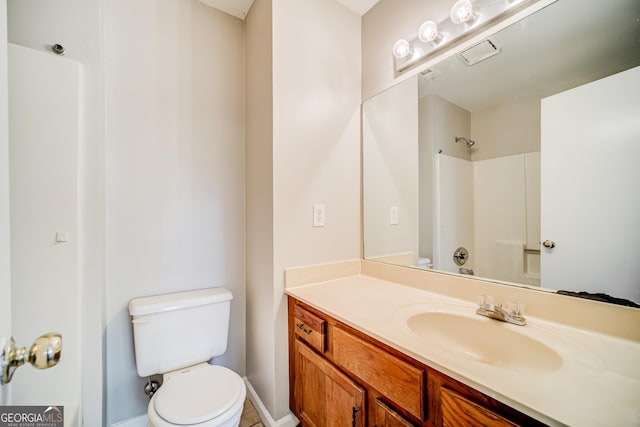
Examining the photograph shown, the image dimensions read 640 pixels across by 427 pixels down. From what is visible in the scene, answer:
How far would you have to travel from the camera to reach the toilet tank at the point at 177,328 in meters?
1.24

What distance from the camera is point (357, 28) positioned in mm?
1646

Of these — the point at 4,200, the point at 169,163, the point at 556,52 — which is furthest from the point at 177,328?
the point at 556,52

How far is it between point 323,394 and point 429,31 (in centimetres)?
176

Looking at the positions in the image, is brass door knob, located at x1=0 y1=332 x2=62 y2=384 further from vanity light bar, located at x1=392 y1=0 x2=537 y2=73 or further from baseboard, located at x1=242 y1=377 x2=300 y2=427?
vanity light bar, located at x1=392 y1=0 x2=537 y2=73

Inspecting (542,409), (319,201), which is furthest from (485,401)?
(319,201)

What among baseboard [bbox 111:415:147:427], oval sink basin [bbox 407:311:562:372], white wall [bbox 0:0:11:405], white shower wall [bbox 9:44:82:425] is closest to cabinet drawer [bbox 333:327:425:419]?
oval sink basin [bbox 407:311:562:372]

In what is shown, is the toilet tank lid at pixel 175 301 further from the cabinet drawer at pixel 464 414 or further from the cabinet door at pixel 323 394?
the cabinet drawer at pixel 464 414

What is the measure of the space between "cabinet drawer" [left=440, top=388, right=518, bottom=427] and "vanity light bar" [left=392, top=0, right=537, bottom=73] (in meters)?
1.39

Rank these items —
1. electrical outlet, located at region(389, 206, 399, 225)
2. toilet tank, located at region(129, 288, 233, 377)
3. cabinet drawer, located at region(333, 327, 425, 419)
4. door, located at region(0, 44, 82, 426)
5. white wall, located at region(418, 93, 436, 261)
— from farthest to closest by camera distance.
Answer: electrical outlet, located at region(389, 206, 399, 225) → white wall, located at region(418, 93, 436, 261) → toilet tank, located at region(129, 288, 233, 377) → door, located at region(0, 44, 82, 426) → cabinet drawer, located at region(333, 327, 425, 419)

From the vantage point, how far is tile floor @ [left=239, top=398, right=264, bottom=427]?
1422 millimetres

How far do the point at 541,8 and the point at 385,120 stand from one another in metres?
0.78

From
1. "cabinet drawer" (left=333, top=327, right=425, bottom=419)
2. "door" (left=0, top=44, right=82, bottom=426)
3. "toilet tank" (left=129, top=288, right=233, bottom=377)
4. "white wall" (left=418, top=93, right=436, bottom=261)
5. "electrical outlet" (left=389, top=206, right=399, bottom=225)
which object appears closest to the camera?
"cabinet drawer" (left=333, top=327, right=425, bottom=419)

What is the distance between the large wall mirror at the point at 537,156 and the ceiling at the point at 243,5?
0.63 m

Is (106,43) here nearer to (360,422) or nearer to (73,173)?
(73,173)
